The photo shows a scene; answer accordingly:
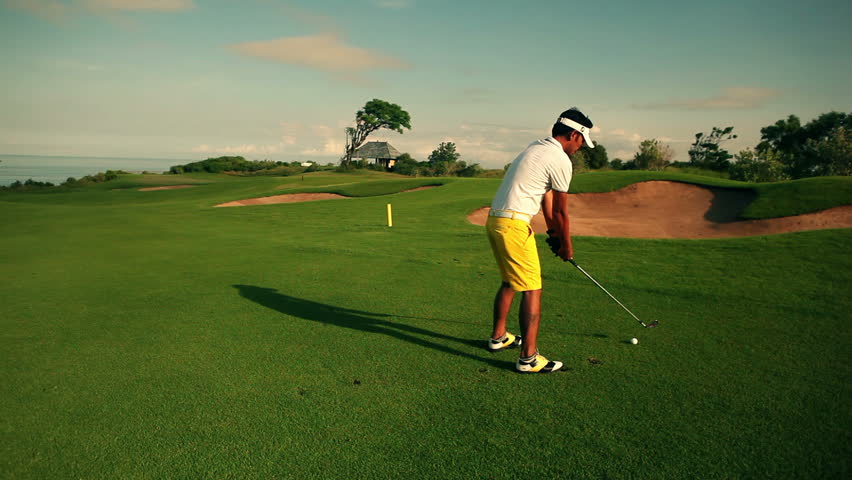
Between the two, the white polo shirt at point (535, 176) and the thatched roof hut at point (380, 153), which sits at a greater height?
the thatched roof hut at point (380, 153)

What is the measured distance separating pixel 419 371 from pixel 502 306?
131 cm

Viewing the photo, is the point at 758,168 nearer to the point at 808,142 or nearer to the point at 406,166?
the point at 808,142

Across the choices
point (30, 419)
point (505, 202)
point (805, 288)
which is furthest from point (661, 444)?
point (805, 288)

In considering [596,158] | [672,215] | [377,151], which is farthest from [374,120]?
[672,215]

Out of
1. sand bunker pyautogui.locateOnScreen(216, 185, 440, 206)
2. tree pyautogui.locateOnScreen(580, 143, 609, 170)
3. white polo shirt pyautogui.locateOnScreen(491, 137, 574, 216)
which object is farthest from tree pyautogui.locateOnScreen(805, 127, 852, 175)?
white polo shirt pyautogui.locateOnScreen(491, 137, 574, 216)

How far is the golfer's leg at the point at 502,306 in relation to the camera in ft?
17.8

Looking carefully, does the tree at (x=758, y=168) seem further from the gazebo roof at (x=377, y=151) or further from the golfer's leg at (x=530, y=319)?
the gazebo roof at (x=377, y=151)

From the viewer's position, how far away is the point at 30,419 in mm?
3941

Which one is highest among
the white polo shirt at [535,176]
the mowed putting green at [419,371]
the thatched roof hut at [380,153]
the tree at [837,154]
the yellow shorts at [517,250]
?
the thatched roof hut at [380,153]

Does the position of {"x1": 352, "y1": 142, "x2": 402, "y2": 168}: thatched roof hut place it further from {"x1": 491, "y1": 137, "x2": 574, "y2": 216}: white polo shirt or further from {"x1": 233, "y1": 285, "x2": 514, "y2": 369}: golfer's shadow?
{"x1": 491, "y1": 137, "x2": 574, "y2": 216}: white polo shirt

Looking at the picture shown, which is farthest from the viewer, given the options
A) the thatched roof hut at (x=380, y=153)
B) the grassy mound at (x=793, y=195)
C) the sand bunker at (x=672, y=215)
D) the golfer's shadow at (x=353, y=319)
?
the thatched roof hut at (x=380, y=153)

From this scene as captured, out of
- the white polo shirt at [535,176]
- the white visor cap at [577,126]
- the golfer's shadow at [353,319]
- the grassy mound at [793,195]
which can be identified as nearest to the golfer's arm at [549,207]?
the white polo shirt at [535,176]

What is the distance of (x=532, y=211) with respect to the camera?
4.99 meters

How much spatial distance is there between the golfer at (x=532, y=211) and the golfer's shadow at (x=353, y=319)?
507 millimetres
